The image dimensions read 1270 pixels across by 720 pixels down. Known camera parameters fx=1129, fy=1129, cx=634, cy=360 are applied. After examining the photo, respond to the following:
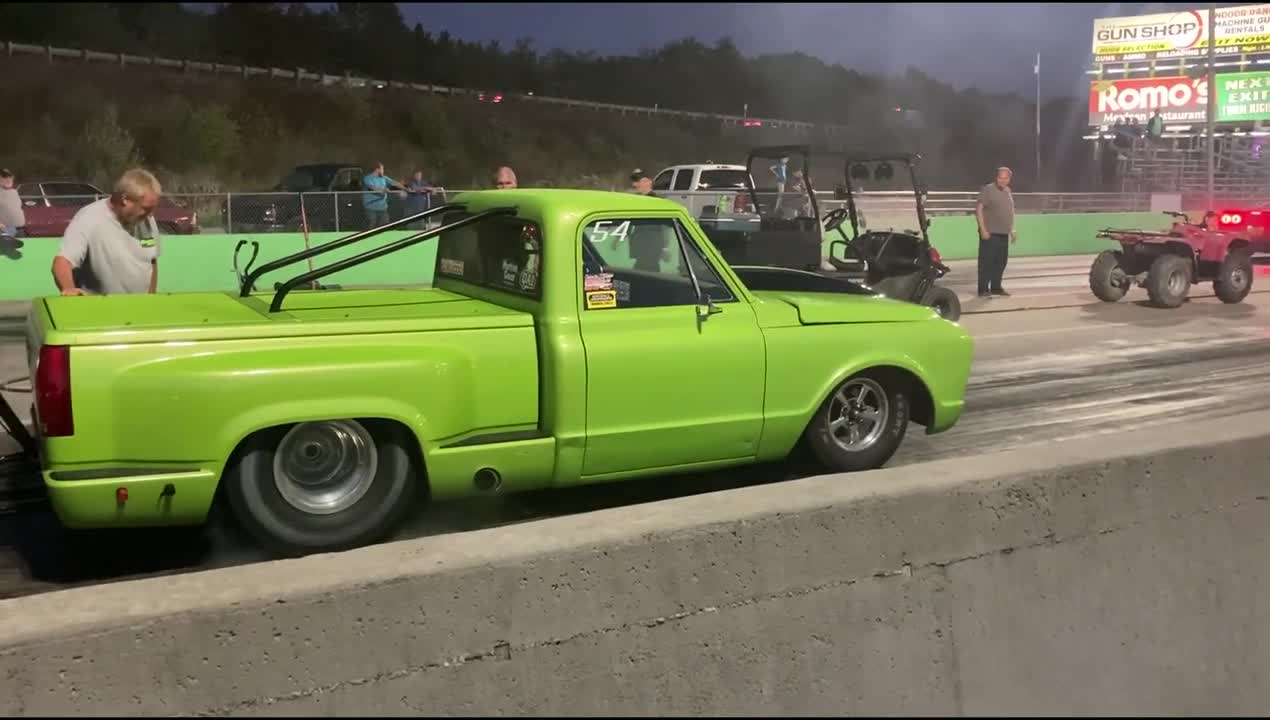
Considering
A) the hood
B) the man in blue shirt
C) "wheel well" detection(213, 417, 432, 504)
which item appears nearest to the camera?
"wheel well" detection(213, 417, 432, 504)

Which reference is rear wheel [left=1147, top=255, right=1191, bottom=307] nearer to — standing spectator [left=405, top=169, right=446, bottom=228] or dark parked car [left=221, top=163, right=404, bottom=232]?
standing spectator [left=405, top=169, right=446, bottom=228]

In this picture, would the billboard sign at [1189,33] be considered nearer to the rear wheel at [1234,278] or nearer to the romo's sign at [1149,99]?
the romo's sign at [1149,99]

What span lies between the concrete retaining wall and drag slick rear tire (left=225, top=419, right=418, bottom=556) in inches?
63.0

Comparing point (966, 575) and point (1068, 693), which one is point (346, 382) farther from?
point (1068, 693)

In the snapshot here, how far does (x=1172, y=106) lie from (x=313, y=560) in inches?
686

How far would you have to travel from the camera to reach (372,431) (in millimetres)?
4805

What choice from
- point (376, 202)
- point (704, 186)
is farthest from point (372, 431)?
point (704, 186)

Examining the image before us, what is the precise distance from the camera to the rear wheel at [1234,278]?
14.6 metres

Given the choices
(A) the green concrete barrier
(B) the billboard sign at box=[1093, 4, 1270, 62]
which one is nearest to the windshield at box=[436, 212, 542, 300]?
(B) the billboard sign at box=[1093, 4, 1270, 62]

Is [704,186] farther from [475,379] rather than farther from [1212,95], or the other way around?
[475,379]

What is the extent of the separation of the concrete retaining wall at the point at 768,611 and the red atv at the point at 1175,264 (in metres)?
10.8

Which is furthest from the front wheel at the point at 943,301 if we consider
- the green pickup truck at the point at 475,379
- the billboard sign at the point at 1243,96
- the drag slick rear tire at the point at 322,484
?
the drag slick rear tire at the point at 322,484

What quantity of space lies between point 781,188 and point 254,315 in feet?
35.8

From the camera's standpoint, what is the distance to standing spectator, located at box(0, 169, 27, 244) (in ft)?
55.6
